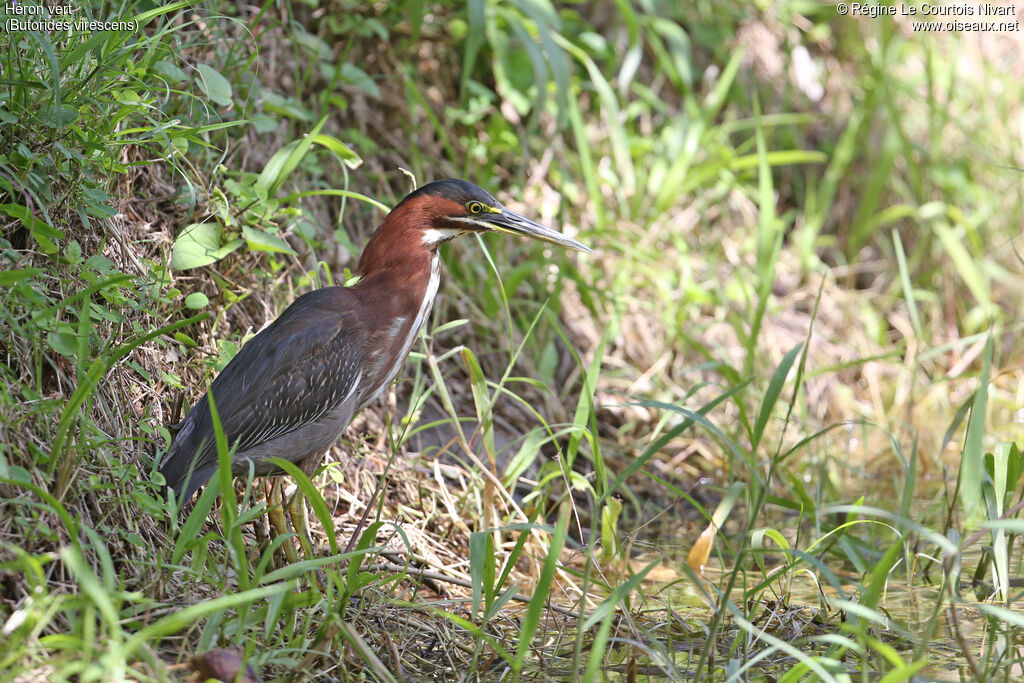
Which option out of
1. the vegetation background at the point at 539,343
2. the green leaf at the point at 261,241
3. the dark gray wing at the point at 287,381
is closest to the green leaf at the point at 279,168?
the vegetation background at the point at 539,343

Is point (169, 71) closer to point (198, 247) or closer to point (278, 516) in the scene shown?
point (198, 247)

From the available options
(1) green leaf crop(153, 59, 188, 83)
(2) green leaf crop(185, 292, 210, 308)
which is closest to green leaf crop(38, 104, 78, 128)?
(1) green leaf crop(153, 59, 188, 83)

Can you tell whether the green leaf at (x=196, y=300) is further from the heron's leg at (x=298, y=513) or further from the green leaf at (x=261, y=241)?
the heron's leg at (x=298, y=513)

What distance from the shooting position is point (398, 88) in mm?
5312

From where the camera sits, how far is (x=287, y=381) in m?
3.31

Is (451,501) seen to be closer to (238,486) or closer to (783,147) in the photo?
(238,486)

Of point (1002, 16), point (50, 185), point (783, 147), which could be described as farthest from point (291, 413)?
point (1002, 16)

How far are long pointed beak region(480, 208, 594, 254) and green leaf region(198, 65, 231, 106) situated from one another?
1.05 m

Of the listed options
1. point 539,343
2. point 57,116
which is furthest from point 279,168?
point 539,343

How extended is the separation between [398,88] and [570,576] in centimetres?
274

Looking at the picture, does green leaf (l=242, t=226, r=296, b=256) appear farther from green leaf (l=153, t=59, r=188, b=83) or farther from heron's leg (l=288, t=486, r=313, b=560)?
heron's leg (l=288, t=486, r=313, b=560)

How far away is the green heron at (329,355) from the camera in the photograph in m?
3.28

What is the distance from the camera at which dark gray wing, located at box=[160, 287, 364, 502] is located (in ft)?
10.8

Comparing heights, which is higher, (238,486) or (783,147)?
(783,147)
